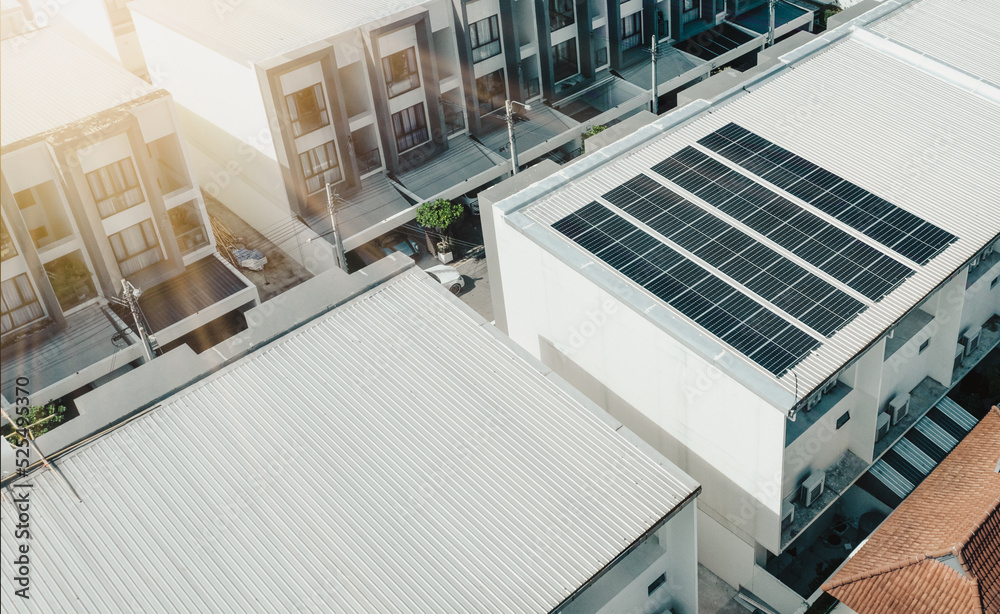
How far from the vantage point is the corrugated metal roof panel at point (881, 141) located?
40.4m

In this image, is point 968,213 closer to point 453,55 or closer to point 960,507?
point 960,507

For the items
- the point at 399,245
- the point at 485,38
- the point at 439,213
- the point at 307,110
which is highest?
the point at 485,38

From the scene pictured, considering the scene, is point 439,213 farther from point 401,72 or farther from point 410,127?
point 401,72

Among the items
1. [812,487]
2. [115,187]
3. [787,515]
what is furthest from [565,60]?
[787,515]

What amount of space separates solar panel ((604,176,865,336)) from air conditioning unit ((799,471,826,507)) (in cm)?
602

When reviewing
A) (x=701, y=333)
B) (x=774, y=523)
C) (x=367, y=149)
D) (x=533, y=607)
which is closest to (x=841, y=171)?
(x=701, y=333)

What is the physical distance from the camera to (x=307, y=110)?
58.3m

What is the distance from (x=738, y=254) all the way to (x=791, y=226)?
308 centimetres

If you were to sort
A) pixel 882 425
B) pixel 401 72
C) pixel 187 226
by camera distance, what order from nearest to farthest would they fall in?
pixel 882 425
pixel 187 226
pixel 401 72

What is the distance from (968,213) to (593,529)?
22821 millimetres

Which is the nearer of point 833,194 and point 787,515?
point 787,515

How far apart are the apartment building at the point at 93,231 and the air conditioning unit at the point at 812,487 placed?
1265 inches

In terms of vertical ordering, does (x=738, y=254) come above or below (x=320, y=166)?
above

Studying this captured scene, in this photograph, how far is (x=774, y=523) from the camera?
3644cm
